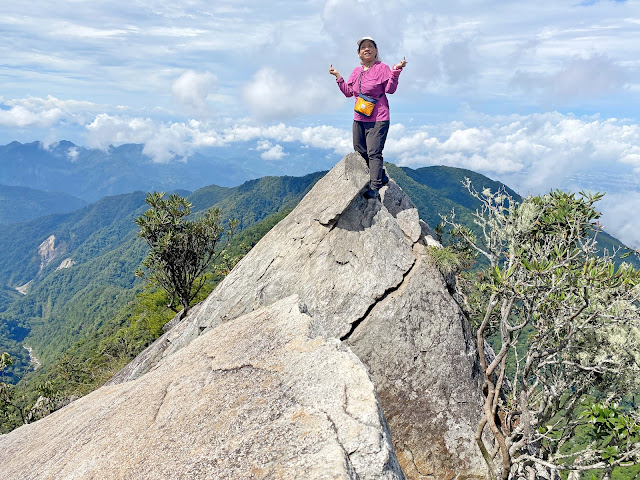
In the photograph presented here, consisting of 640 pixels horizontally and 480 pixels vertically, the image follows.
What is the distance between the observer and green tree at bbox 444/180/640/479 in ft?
34.0

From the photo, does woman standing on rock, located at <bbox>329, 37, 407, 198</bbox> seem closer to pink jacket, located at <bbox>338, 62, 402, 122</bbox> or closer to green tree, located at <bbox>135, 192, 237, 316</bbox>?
pink jacket, located at <bbox>338, 62, 402, 122</bbox>

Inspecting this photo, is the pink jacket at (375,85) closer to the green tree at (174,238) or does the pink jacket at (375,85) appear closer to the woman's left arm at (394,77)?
A: the woman's left arm at (394,77)

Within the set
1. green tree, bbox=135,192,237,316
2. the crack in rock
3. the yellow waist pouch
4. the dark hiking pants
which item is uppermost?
the yellow waist pouch

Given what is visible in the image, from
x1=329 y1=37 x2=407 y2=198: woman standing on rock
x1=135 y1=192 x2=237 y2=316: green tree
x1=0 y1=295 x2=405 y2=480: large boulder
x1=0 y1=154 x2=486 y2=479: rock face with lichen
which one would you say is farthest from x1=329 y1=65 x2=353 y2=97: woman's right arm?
x1=135 y1=192 x2=237 y2=316: green tree

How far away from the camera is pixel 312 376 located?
8.39 meters

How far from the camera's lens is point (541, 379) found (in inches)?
536

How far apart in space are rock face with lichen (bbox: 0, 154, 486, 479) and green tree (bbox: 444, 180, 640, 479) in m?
1.82

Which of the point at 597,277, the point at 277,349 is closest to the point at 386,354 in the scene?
the point at 277,349

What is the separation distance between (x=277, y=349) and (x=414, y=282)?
6971 millimetres

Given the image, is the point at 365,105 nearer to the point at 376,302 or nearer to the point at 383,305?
the point at 376,302

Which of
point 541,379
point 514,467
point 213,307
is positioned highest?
point 213,307

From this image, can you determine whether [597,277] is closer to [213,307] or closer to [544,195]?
[544,195]

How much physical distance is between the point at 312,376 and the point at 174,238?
793 inches

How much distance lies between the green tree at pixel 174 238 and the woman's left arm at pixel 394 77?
16.1 m
